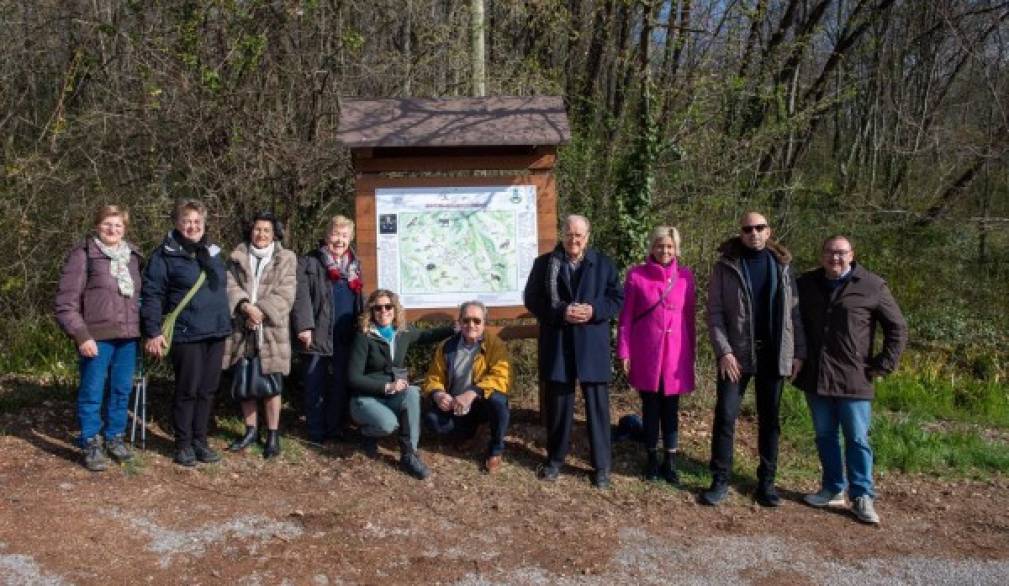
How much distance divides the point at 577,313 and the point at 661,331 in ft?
1.91

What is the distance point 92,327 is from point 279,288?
1141mm

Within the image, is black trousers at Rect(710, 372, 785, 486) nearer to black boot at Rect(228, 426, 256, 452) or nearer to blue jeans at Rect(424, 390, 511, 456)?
blue jeans at Rect(424, 390, 511, 456)

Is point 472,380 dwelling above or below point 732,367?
below

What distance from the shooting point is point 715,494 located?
516 cm

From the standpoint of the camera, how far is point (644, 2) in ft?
26.4

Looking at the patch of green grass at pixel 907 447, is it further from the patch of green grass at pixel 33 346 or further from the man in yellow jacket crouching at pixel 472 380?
the patch of green grass at pixel 33 346

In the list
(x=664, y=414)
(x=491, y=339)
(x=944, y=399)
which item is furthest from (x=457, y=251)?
(x=944, y=399)

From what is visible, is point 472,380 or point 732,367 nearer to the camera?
point 732,367

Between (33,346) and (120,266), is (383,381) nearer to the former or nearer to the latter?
(120,266)

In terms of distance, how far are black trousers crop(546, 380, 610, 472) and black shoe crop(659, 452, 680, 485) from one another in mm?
404

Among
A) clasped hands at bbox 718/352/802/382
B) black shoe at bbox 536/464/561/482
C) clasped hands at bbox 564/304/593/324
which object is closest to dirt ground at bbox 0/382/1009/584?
black shoe at bbox 536/464/561/482

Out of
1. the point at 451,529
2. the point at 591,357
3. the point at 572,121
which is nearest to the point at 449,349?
the point at 591,357

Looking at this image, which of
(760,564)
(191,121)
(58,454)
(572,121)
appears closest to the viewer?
(760,564)

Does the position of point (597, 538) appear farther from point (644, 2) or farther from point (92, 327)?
point (644, 2)
